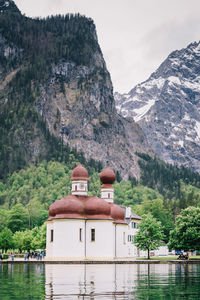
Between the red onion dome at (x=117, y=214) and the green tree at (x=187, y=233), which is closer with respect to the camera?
the green tree at (x=187, y=233)

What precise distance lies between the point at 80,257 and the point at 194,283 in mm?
53379

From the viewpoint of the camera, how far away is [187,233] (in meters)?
87.7

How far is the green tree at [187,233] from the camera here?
8781 cm

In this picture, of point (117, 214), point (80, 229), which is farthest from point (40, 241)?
point (80, 229)

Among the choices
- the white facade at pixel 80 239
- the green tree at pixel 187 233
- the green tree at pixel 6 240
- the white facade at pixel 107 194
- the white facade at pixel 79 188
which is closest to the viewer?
the green tree at pixel 187 233

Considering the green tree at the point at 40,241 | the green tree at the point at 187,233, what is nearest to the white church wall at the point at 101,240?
the green tree at the point at 187,233

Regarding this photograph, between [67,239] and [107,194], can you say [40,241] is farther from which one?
[67,239]

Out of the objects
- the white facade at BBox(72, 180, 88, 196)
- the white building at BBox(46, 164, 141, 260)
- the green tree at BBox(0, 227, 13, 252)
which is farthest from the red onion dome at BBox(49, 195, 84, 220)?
the green tree at BBox(0, 227, 13, 252)

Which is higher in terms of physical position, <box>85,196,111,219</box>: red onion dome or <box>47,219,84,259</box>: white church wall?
<box>85,196,111,219</box>: red onion dome

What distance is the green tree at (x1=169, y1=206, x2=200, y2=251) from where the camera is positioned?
288ft

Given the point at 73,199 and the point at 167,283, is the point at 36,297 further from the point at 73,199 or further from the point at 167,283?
the point at 73,199

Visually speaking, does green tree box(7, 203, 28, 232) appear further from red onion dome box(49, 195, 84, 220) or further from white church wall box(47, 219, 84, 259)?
white church wall box(47, 219, 84, 259)

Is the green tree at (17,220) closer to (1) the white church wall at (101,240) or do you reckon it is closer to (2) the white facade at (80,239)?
(2) the white facade at (80,239)

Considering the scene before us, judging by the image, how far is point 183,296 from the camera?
28.7m
